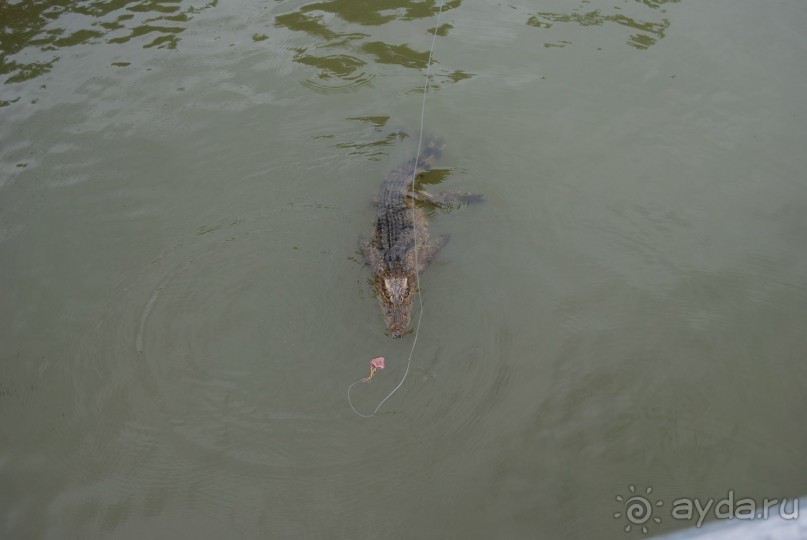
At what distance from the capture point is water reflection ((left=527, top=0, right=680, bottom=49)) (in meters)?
7.31

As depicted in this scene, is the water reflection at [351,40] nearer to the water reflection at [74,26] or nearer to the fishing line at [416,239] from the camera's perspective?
the fishing line at [416,239]

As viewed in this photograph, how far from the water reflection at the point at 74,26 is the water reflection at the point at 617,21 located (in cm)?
462

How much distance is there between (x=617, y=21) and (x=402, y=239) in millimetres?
4679

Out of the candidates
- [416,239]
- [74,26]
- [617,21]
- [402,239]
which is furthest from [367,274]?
[74,26]

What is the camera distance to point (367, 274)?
5.14 metres

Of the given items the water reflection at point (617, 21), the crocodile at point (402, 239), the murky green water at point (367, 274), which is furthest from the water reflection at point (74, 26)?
the water reflection at point (617, 21)

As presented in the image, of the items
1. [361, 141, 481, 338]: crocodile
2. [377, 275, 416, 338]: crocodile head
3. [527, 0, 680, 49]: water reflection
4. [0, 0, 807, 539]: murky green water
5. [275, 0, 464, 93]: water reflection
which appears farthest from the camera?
[527, 0, 680, 49]: water reflection

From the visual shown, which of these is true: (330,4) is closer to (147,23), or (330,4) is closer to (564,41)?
(147,23)

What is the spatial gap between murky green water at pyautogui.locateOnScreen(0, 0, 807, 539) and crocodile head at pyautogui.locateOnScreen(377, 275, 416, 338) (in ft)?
0.47

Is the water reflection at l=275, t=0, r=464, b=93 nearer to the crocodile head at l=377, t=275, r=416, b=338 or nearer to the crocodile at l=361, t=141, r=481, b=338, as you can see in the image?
the crocodile at l=361, t=141, r=481, b=338

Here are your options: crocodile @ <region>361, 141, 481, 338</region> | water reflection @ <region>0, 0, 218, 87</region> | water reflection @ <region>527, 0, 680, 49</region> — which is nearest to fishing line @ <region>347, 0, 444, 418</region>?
crocodile @ <region>361, 141, 481, 338</region>

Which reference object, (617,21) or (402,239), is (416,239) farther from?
(617,21)

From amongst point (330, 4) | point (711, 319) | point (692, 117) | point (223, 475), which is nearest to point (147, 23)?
point (330, 4)

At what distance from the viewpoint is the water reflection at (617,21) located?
7309 mm
